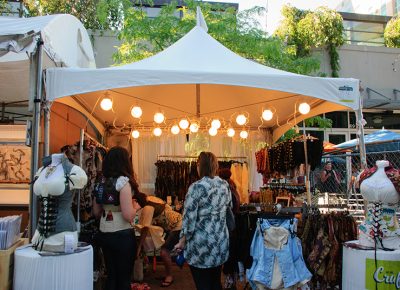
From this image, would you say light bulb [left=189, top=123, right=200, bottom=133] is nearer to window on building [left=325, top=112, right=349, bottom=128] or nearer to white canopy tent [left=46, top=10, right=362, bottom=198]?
white canopy tent [left=46, top=10, right=362, bottom=198]

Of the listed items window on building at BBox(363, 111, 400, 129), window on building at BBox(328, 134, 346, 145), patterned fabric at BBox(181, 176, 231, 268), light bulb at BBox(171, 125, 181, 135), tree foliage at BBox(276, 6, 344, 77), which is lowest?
patterned fabric at BBox(181, 176, 231, 268)

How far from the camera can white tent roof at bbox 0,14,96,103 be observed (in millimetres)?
4332

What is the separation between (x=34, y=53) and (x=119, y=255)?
229cm

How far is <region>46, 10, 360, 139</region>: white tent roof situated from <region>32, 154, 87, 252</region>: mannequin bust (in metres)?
1.11

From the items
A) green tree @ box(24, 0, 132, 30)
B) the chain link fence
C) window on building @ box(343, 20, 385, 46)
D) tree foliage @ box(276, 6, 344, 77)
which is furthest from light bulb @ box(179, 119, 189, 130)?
window on building @ box(343, 20, 385, 46)

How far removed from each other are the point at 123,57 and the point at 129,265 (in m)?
6.99

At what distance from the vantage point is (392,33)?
15.4 m

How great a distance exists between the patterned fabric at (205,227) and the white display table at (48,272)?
105cm

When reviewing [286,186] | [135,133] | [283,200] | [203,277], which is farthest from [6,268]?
[286,186]

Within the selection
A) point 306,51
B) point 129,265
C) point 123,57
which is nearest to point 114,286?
point 129,265

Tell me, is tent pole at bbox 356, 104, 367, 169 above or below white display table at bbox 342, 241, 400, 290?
above

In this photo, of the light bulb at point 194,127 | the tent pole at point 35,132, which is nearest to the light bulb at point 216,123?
the light bulb at point 194,127

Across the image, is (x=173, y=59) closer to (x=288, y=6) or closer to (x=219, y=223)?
(x=219, y=223)

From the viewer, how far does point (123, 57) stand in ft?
33.2
